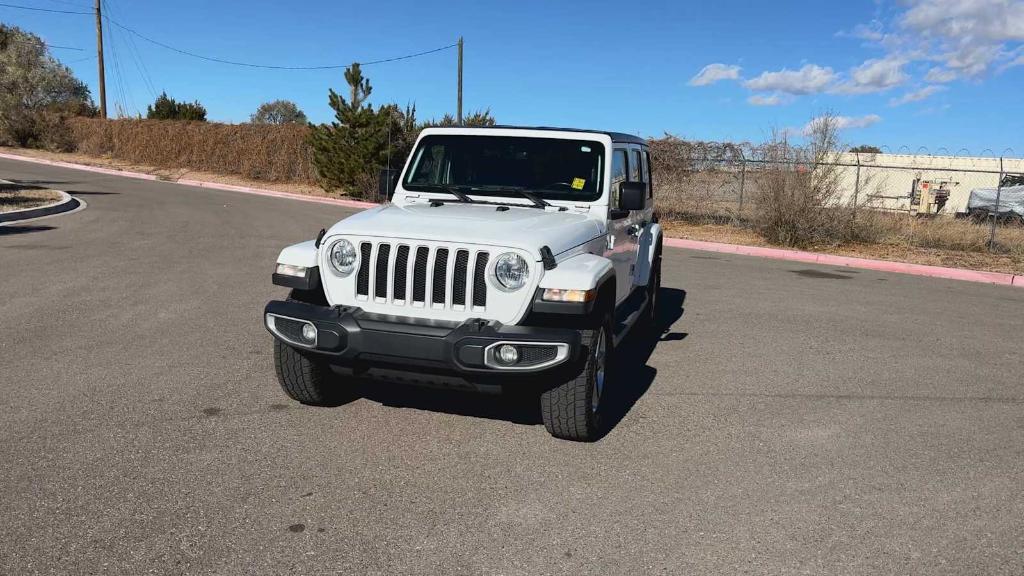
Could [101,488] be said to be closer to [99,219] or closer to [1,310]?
[1,310]

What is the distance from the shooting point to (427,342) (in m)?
3.90

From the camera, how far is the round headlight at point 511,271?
13.5 feet

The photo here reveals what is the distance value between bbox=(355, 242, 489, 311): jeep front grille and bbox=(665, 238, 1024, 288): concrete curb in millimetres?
11648

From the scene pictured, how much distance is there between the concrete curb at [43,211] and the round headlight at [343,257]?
39.5ft

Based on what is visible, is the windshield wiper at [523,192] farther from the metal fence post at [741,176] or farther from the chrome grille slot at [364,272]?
the metal fence post at [741,176]

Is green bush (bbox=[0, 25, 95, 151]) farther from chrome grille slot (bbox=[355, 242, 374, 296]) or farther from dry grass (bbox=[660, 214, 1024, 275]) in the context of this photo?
chrome grille slot (bbox=[355, 242, 374, 296])

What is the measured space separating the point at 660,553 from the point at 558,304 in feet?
4.38

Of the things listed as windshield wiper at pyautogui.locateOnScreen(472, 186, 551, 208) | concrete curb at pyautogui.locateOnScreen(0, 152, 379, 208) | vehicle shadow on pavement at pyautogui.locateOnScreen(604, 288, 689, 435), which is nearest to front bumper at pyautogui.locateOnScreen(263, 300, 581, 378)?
vehicle shadow on pavement at pyautogui.locateOnScreen(604, 288, 689, 435)

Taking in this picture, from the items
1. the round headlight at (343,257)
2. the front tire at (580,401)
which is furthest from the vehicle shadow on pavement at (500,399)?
Answer: the round headlight at (343,257)

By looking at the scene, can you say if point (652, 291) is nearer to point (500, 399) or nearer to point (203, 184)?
point (500, 399)

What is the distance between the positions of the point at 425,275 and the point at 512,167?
64.8 inches

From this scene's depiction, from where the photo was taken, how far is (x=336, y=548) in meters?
3.20

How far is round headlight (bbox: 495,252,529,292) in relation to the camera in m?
4.10

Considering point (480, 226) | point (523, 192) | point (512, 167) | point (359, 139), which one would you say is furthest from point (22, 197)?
point (480, 226)
